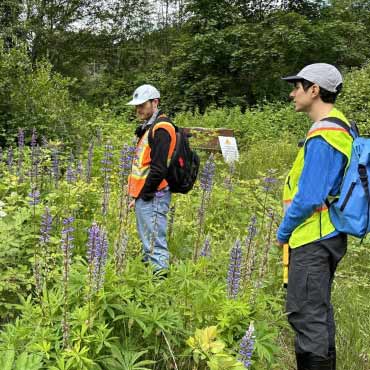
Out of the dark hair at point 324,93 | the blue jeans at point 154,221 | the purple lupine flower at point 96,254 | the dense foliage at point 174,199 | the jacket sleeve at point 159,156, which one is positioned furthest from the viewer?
the blue jeans at point 154,221

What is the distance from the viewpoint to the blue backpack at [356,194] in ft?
8.14

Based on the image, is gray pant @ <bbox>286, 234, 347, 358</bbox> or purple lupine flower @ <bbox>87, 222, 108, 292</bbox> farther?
gray pant @ <bbox>286, 234, 347, 358</bbox>

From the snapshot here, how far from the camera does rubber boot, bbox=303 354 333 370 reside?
274cm

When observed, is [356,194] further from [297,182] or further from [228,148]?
[228,148]

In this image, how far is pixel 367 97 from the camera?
1289cm

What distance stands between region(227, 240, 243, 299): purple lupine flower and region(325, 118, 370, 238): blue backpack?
60 cm

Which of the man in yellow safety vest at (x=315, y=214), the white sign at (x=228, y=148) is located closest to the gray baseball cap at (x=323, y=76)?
the man in yellow safety vest at (x=315, y=214)

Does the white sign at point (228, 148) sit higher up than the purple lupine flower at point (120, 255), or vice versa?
the white sign at point (228, 148)

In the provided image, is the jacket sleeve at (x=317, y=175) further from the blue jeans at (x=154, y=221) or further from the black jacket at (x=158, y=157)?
the blue jeans at (x=154, y=221)

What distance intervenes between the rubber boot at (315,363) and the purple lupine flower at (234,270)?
587mm

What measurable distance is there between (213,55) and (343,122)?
15969mm

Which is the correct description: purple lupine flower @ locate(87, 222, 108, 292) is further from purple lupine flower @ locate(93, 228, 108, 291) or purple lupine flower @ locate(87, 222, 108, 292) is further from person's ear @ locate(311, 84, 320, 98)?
person's ear @ locate(311, 84, 320, 98)

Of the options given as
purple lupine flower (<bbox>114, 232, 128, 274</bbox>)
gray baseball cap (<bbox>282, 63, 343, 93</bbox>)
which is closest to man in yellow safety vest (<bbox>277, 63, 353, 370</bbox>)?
gray baseball cap (<bbox>282, 63, 343, 93</bbox>)

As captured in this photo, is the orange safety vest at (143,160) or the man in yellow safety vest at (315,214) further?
the orange safety vest at (143,160)
